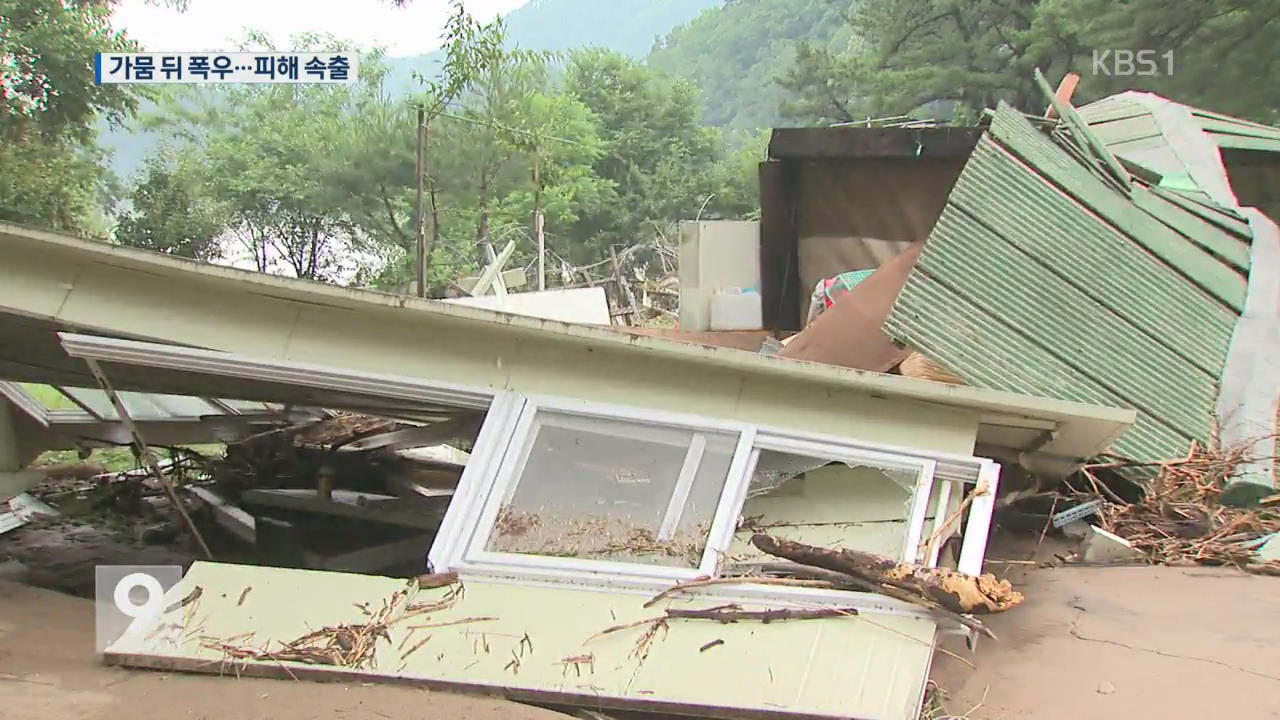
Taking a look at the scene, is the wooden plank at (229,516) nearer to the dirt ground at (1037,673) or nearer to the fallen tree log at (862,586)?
the dirt ground at (1037,673)

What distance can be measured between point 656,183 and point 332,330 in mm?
33106

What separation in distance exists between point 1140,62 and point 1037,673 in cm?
2144

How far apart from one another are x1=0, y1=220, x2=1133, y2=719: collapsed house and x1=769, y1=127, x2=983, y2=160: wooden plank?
3.70m

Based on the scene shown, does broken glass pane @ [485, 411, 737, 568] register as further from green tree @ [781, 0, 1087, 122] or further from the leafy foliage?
green tree @ [781, 0, 1087, 122]

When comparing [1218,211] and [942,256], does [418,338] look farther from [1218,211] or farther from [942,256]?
[1218,211]

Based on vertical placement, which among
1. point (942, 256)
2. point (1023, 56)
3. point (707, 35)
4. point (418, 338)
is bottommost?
point (418, 338)

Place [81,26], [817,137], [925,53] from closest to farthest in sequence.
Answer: [817,137] < [81,26] < [925,53]

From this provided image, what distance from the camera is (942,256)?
5672mm

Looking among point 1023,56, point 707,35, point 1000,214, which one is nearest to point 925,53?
point 1023,56

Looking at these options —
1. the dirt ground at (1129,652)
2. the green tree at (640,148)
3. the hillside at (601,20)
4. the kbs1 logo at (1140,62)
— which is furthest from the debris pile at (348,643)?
the hillside at (601,20)

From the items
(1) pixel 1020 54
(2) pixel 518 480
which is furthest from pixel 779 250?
(1) pixel 1020 54

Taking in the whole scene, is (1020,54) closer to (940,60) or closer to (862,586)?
(940,60)

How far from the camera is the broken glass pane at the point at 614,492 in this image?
155 inches

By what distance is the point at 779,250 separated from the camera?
9.59 meters
